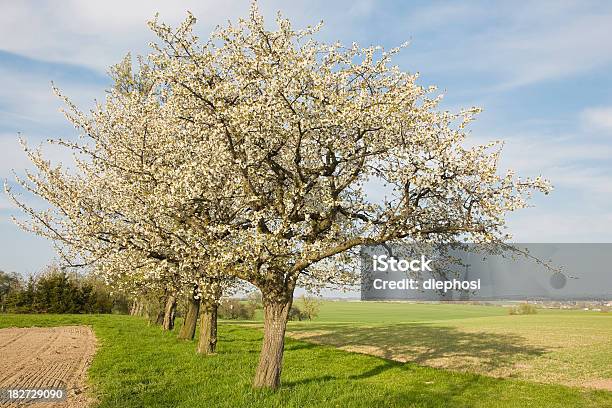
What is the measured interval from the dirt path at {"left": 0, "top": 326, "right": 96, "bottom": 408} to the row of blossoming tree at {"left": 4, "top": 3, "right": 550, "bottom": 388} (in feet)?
15.0

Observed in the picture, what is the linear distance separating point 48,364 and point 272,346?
13212 mm

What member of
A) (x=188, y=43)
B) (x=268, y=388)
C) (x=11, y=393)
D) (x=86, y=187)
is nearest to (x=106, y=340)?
(x=86, y=187)

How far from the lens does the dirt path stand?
17984 mm

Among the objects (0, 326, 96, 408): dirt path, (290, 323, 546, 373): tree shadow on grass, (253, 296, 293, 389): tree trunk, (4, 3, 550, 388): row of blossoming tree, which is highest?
(4, 3, 550, 388): row of blossoming tree

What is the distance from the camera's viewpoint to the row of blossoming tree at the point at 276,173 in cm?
1645

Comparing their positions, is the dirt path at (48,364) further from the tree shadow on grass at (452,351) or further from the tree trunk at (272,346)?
the tree shadow on grass at (452,351)

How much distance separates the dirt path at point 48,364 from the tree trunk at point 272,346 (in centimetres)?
558

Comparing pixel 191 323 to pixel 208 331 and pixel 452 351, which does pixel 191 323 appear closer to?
pixel 208 331

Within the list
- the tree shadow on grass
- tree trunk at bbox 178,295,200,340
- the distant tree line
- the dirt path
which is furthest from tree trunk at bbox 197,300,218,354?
the distant tree line

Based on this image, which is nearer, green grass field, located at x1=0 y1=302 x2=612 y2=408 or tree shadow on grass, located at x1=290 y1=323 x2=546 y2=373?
green grass field, located at x1=0 y1=302 x2=612 y2=408

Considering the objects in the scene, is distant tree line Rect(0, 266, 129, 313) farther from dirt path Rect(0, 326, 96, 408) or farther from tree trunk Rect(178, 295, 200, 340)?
tree trunk Rect(178, 295, 200, 340)

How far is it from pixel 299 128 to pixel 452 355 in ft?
82.9

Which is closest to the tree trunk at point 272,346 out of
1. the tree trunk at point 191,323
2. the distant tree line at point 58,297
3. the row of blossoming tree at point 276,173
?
the row of blossoming tree at point 276,173

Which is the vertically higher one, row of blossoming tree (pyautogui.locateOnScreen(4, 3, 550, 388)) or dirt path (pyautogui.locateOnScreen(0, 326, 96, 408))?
row of blossoming tree (pyautogui.locateOnScreen(4, 3, 550, 388))
